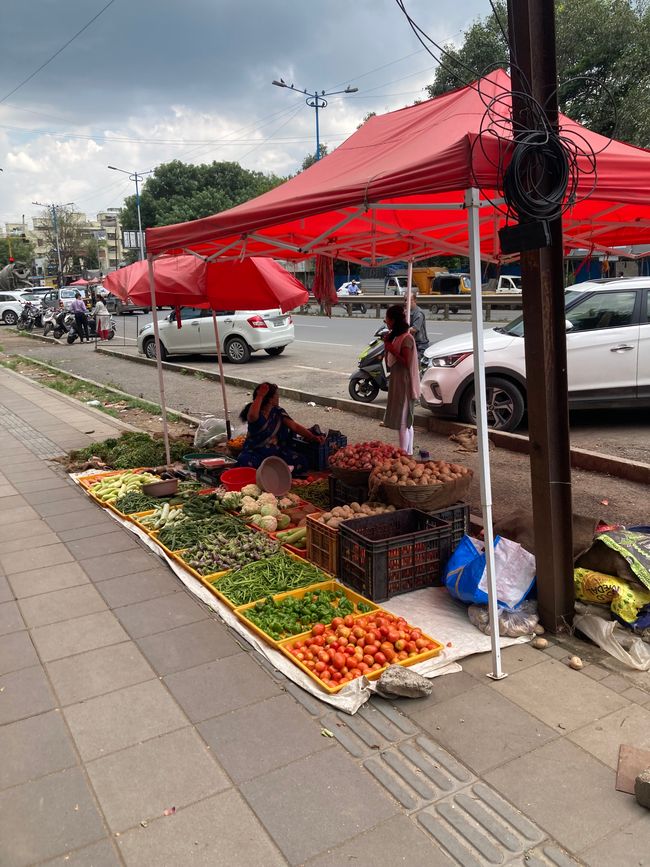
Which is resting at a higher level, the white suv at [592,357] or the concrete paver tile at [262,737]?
the white suv at [592,357]

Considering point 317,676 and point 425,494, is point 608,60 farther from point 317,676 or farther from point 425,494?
point 317,676

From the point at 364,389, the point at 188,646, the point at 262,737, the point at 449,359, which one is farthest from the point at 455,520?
the point at 364,389

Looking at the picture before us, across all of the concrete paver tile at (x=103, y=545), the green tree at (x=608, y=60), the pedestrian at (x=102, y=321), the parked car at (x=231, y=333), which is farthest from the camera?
the pedestrian at (x=102, y=321)

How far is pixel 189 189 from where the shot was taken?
207 ft

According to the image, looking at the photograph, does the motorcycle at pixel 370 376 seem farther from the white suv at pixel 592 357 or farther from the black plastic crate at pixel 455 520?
the black plastic crate at pixel 455 520

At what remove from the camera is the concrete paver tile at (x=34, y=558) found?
17.2 ft

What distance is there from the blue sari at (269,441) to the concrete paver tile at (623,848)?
5.00m

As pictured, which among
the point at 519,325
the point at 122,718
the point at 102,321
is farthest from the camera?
the point at 102,321

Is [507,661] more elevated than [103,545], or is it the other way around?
[103,545]

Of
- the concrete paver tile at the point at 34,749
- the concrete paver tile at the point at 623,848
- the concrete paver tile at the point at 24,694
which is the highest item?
the concrete paver tile at the point at 24,694

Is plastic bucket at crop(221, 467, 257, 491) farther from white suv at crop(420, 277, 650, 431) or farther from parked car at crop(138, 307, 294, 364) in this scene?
parked car at crop(138, 307, 294, 364)

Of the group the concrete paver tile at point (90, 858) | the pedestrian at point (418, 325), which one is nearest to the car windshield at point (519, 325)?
the pedestrian at point (418, 325)

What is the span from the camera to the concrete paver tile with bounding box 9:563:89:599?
4.82 metres

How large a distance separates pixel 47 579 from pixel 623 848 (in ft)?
13.3
